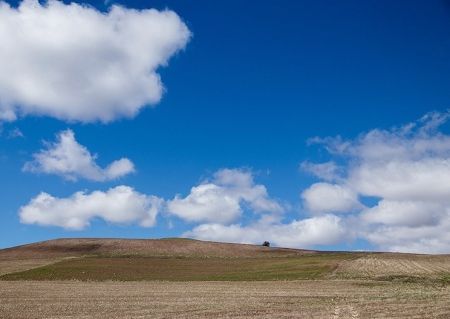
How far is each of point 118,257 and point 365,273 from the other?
49.3 m

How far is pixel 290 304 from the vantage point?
34.7 metres

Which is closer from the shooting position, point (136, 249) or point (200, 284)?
point (200, 284)

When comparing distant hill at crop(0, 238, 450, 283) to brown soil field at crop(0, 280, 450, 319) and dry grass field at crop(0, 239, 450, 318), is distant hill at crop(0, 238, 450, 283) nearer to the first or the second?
dry grass field at crop(0, 239, 450, 318)

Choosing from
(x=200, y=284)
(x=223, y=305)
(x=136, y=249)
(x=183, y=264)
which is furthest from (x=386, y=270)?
(x=136, y=249)

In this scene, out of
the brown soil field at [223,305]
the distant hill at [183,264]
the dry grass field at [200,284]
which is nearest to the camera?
the brown soil field at [223,305]

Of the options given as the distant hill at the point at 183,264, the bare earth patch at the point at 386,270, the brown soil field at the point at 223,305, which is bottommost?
the brown soil field at the point at 223,305

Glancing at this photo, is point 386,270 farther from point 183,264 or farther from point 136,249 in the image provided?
point 136,249

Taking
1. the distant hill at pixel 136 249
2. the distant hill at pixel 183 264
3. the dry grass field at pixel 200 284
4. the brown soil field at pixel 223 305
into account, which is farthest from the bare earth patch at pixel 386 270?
the distant hill at pixel 136 249

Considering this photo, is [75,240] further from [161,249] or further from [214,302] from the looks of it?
[214,302]

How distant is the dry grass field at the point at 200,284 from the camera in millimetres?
31109

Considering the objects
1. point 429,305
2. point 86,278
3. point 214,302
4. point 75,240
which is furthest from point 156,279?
point 75,240

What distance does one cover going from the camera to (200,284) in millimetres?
57375

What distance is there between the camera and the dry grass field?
102 feet

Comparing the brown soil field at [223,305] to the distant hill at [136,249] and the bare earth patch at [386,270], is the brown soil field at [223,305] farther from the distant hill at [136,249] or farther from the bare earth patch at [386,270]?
the distant hill at [136,249]
